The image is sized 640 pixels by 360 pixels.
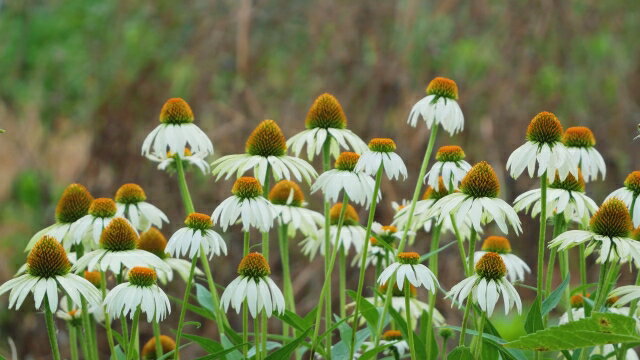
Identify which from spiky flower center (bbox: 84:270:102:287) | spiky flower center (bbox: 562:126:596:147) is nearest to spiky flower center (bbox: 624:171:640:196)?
spiky flower center (bbox: 562:126:596:147)

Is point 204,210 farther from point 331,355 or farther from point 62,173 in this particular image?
point 331,355

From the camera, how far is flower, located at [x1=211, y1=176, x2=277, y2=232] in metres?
1.40

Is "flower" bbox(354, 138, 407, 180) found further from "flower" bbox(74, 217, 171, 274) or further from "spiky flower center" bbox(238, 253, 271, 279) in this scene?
"flower" bbox(74, 217, 171, 274)

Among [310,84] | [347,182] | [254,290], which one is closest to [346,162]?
[347,182]

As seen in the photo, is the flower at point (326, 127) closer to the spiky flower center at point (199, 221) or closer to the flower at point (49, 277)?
the spiky flower center at point (199, 221)

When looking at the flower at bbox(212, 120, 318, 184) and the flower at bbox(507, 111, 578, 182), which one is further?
the flower at bbox(212, 120, 318, 184)

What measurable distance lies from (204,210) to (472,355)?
10.6 ft

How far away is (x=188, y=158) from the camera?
1.76m

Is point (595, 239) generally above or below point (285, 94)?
below

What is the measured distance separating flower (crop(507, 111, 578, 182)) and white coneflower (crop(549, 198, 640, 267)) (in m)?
0.08

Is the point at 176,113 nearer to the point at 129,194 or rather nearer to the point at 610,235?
the point at 129,194

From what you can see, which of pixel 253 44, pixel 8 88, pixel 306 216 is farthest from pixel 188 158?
pixel 8 88

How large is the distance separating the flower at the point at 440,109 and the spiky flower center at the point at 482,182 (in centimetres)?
18

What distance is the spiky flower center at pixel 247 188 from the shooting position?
4.67ft
